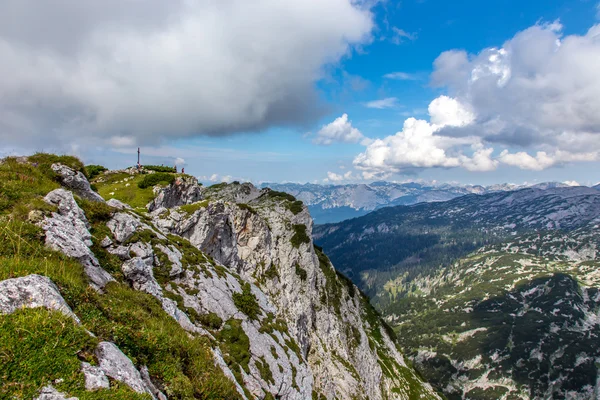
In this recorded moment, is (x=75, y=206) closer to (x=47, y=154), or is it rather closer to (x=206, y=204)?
(x=47, y=154)

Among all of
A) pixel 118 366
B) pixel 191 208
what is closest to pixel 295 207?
pixel 191 208

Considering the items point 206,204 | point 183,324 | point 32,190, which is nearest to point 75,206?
point 32,190

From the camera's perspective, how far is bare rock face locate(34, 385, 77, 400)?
6.84 meters

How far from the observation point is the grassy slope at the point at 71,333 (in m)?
7.26

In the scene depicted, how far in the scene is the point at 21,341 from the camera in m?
7.39

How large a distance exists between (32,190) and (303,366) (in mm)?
25889

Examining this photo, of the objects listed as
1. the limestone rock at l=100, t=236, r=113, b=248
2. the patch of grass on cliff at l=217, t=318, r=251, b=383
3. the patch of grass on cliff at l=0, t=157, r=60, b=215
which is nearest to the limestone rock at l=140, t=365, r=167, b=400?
the patch of grass on cliff at l=217, t=318, r=251, b=383

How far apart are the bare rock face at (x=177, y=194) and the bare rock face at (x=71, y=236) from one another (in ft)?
92.0

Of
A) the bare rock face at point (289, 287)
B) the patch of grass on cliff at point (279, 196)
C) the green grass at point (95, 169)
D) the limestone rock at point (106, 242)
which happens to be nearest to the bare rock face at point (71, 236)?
the limestone rock at point (106, 242)

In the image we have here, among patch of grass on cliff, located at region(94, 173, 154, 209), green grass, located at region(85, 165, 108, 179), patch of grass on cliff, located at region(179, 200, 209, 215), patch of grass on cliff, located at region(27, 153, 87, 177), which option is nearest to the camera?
patch of grass on cliff, located at region(27, 153, 87, 177)

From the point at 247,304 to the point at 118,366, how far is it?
61.1 feet

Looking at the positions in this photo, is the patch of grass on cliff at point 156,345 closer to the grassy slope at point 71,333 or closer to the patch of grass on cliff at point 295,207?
the grassy slope at point 71,333

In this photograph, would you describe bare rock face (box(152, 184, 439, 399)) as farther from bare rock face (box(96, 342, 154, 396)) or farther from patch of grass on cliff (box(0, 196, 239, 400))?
bare rock face (box(96, 342, 154, 396))

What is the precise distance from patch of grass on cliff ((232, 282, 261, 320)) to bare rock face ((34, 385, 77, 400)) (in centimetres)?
1939
